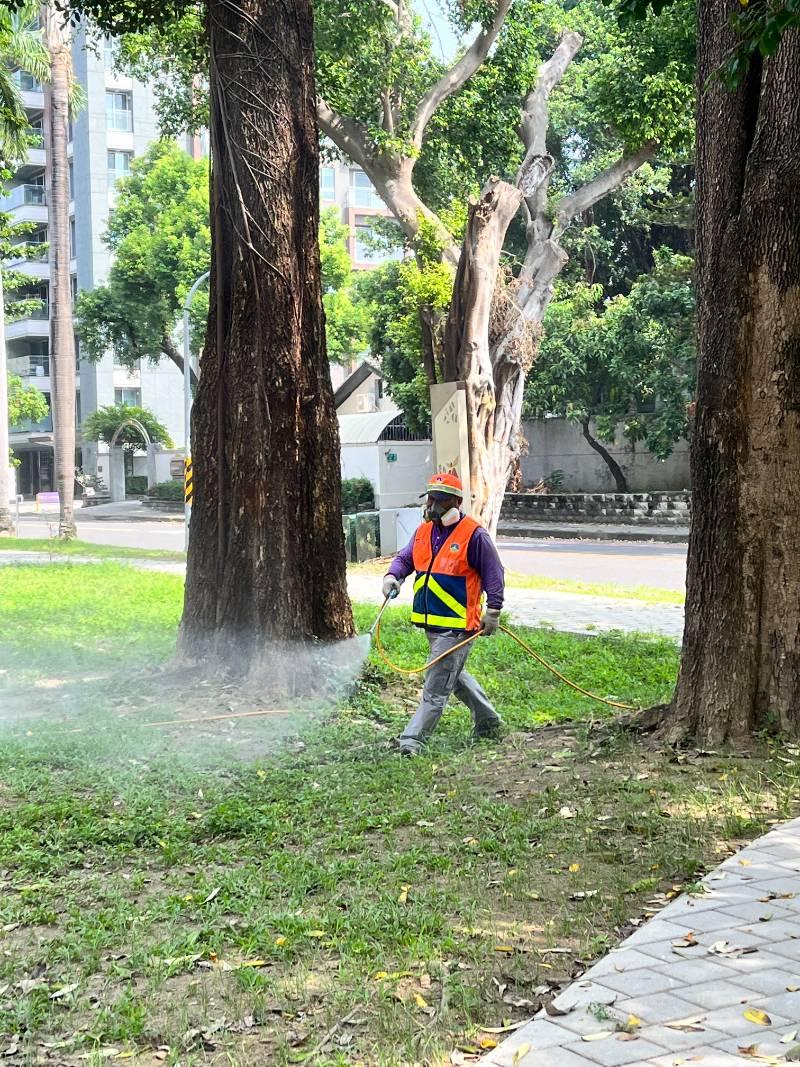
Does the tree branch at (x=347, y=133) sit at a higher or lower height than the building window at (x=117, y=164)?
lower

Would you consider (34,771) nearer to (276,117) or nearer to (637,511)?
(276,117)

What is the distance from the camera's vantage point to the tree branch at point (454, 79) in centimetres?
1847

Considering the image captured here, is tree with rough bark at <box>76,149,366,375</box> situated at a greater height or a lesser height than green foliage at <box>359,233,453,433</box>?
greater

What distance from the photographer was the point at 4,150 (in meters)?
26.3

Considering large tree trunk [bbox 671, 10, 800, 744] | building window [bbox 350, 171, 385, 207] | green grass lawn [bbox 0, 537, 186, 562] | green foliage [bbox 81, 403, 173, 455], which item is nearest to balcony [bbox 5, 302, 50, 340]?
green foliage [bbox 81, 403, 173, 455]

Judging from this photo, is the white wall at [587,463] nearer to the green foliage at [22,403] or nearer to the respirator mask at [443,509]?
the green foliage at [22,403]

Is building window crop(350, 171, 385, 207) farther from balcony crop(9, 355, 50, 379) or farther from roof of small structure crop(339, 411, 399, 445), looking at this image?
roof of small structure crop(339, 411, 399, 445)

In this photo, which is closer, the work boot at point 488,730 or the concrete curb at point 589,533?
the work boot at point 488,730

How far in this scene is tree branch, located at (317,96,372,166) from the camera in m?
18.4

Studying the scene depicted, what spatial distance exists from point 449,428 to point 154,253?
107ft

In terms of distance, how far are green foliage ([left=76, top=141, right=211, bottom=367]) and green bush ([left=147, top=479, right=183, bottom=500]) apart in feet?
19.3

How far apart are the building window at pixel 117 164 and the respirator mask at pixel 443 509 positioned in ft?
182

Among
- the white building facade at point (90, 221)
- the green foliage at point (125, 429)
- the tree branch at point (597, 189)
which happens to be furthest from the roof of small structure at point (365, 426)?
the tree branch at point (597, 189)

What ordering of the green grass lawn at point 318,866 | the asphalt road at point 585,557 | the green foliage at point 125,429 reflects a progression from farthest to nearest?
the green foliage at point 125,429 < the asphalt road at point 585,557 < the green grass lawn at point 318,866
